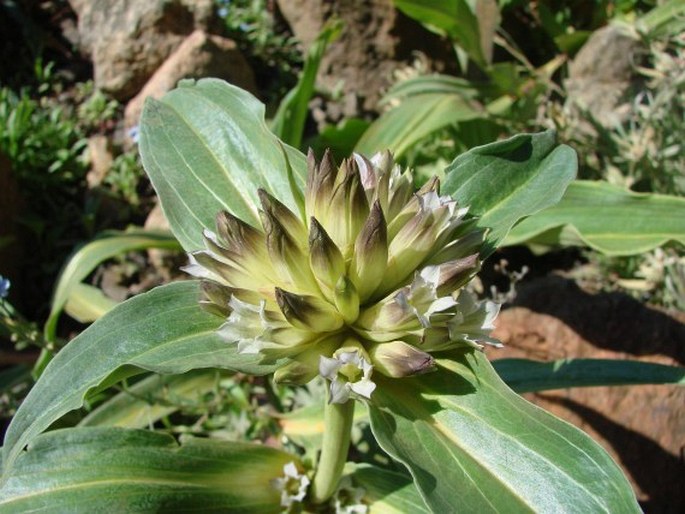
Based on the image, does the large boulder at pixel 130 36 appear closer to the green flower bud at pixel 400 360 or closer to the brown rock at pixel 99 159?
the brown rock at pixel 99 159

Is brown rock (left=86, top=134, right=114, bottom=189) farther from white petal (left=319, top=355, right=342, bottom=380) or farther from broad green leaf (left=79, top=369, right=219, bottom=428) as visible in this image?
white petal (left=319, top=355, right=342, bottom=380)

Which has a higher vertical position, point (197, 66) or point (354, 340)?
point (354, 340)

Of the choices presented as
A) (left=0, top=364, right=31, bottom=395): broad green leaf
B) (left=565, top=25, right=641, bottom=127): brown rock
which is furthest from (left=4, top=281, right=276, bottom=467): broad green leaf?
(left=565, top=25, right=641, bottom=127): brown rock

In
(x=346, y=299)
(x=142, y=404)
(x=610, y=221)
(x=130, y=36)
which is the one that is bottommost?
(x=142, y=404)

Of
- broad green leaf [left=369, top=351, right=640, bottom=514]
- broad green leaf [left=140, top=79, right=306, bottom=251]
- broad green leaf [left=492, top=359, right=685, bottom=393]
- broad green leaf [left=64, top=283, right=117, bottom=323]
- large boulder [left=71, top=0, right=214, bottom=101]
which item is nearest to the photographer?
broad green leaf [left=369, top=351, right=640, bottom=514]

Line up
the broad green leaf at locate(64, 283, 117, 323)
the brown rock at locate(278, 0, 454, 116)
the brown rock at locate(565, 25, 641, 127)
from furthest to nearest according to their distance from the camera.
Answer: the brown rock at locate(278, 0, 454, 116) → the brown rock at locate(565, 25, 641, 127) → the broad green leaf at locate(64, 283, 117, 323)

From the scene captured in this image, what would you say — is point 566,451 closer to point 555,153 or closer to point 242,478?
point 555,153

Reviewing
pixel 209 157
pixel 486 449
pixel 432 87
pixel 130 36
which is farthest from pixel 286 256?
pixel 130 36

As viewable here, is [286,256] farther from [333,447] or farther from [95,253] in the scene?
[95,253]
